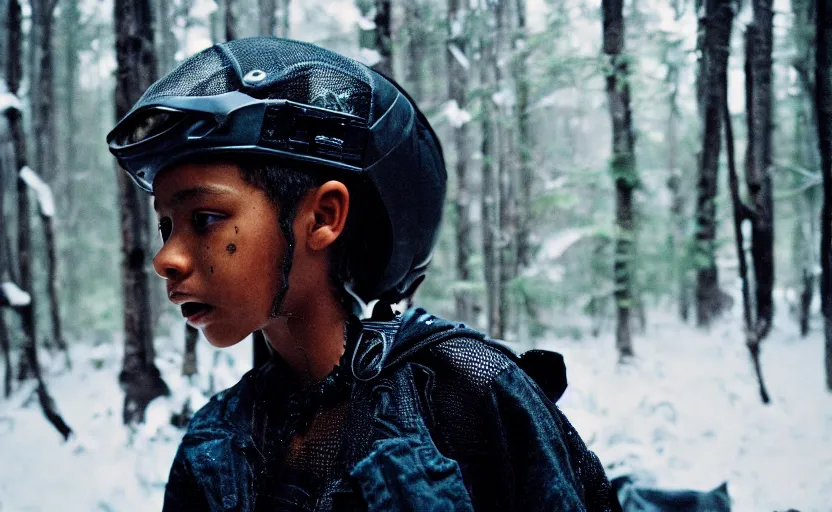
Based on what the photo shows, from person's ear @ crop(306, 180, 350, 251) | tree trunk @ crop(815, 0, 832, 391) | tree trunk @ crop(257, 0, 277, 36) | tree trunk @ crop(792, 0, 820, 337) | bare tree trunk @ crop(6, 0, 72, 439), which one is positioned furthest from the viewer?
tree trunk @ crop(257, 0, 277, 36)

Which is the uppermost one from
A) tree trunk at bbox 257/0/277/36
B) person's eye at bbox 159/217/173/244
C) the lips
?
tree trunk at bbox 257/0/277/36

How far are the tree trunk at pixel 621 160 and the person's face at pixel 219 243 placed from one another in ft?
15.5

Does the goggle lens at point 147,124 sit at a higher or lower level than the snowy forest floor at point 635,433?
higher

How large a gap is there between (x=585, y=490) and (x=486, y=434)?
0.80 feet

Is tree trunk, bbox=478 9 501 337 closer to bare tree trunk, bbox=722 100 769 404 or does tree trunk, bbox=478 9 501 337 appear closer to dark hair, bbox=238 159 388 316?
bare tree trunk, bbox=722 100 769 404

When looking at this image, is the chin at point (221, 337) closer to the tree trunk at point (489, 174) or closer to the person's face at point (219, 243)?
the person's face at point (219, 243)

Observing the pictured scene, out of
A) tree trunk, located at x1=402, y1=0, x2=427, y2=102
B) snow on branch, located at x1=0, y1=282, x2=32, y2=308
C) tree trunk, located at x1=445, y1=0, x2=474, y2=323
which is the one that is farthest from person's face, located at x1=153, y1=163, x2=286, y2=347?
tree trunk, located at x1=402, y1=0, x2=427, y2=102

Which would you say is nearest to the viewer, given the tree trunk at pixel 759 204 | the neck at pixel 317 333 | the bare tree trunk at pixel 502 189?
the neck at pixel 317 333

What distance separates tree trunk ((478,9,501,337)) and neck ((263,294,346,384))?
15.2 feet

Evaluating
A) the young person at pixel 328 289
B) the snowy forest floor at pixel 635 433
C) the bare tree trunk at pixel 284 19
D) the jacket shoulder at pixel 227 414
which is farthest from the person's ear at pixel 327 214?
the bare tree trunk at pixel 284 19

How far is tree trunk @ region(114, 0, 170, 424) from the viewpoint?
10.8 feet

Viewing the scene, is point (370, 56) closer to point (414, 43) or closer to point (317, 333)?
point (317, 333)

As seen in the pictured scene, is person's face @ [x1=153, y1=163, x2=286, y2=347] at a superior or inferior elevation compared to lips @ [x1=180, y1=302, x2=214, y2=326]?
superior

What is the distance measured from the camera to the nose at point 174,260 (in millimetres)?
1132
